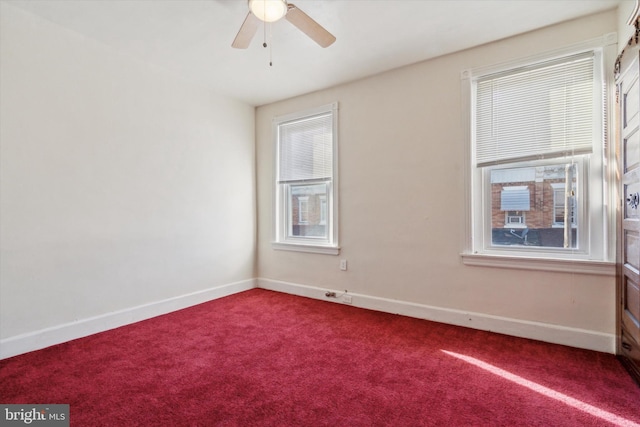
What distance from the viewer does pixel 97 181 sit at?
281cm

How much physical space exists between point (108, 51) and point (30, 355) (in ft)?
8.65

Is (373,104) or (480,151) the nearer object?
(480,151)

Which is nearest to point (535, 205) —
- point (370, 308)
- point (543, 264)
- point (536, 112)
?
point (543, 264)

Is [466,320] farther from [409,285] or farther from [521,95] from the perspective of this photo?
[521,95]

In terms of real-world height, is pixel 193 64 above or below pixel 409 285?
above

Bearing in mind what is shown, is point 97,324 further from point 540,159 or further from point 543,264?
point 540,159

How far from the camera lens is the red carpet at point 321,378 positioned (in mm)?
1639

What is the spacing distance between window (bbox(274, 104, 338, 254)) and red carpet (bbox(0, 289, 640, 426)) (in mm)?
1353

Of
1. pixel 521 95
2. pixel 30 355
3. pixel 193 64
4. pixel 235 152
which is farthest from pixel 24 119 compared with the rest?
pixel 521 95

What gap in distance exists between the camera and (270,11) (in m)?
1.94

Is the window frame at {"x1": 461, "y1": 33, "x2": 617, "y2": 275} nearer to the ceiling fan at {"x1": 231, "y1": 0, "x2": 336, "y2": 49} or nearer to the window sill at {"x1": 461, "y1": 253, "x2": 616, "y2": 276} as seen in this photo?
the window sill at {"x1": 461, "y1": 253, "x2": 616, "y2": 276}

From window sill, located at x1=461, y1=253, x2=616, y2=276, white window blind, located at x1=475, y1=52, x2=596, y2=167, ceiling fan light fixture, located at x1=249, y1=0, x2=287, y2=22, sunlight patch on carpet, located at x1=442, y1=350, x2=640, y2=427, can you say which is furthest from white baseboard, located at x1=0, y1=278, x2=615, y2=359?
ceiling fan light fixture, located at x1=249, y1=0, x2=287, y2=22

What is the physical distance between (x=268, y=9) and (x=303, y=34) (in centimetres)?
77

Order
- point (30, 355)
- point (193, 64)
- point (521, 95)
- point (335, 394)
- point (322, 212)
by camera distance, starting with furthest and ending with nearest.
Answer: point (322, 212)
point (193, 64)
point (521, 95)
point (30, 355)
point (335, 394)
